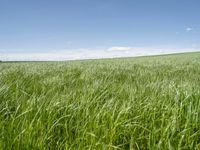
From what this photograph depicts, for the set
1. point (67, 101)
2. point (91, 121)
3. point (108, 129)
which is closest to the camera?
point (108, 129)

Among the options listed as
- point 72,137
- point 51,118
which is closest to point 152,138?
point 72,137

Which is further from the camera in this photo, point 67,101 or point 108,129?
point 67,101

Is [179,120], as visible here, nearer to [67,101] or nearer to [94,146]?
[94,146]

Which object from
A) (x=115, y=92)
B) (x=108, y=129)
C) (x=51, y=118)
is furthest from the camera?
(x=115, y=92)

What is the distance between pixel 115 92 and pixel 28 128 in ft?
6.00

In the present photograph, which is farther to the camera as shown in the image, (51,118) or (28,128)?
(51,118)

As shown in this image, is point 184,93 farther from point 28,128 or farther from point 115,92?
point 28,128

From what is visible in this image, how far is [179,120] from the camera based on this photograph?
2.24 m

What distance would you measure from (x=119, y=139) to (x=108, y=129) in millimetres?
143

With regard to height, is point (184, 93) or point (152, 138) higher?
point (184, 93)

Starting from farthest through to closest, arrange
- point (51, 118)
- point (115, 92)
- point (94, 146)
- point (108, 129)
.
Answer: point (115, 92) → point (51, 118) → point (108, 129) → point (94, 146)

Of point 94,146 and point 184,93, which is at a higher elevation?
point 184,93

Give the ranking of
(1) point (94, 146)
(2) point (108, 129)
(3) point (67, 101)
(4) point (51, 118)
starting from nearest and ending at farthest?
(1) point (94, 146), (2) point (108, 129), (4) point (51, 118), (3) point (67, 101)

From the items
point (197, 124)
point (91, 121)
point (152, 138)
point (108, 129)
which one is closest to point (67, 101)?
point (91, 121)
